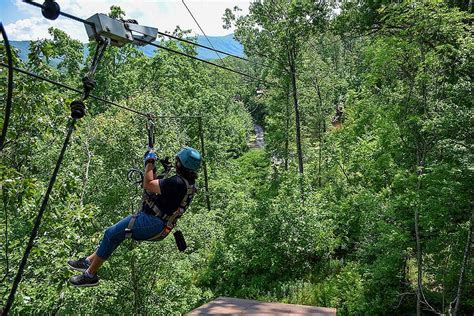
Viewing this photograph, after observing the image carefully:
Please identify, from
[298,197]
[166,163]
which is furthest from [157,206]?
[298,197]

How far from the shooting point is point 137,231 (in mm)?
4789

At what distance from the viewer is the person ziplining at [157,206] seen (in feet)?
15.1

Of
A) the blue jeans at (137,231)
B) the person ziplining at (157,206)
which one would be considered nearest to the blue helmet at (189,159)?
the person ziplining at (157,206)

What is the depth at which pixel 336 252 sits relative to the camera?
16594 mm

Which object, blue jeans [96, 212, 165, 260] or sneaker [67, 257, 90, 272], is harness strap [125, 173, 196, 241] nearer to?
blue jeans [96, 212, 165, 260]

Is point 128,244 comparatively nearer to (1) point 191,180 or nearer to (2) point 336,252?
(1) point 191,180

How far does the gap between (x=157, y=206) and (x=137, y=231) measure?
1.25 feet

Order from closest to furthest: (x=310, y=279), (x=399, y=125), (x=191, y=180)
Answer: (x=191, y=180) < (x=399, y=125) < (x=310, y=279)

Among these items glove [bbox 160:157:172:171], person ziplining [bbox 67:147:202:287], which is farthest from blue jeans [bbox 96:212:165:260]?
glove [bbox 160:157:172:171]

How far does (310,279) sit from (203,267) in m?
4.64

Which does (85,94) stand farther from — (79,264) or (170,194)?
(79,264)

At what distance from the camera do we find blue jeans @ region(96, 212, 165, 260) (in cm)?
477

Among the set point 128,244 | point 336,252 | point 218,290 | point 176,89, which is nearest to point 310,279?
point 336,252

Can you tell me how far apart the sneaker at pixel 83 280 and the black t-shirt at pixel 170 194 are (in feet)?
4.10
